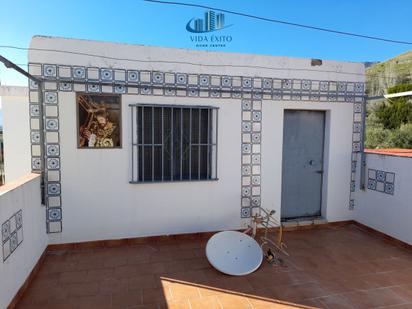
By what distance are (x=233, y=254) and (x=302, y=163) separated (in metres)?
1.88

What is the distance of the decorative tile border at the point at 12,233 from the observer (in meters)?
2.06

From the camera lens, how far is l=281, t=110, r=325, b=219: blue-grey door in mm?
4074

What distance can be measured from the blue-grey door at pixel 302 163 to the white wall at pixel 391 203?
2.13 ft

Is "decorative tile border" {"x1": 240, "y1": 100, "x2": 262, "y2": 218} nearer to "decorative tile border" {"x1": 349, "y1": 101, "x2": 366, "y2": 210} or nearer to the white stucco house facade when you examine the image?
the white stucco house facade

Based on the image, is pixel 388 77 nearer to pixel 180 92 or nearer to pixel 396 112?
pixel 396 112

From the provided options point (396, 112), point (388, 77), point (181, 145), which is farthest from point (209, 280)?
point (388, 77)

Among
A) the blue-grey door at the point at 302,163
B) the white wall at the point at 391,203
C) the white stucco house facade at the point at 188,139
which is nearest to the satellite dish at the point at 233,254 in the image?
the white stucco house facade at the point at 188,139

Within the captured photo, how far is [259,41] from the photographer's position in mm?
6262

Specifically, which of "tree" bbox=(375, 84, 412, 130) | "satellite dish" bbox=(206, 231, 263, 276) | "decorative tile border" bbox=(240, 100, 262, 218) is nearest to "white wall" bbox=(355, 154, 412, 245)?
"decorative tile border" bbox=(240, 100, 262, 218)

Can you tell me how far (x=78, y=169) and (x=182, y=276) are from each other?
1.70 meters

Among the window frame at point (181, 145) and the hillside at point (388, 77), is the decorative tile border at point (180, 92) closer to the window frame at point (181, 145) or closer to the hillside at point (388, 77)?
the window frame at point (181, 145)

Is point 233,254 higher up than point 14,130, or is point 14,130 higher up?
point 14,130

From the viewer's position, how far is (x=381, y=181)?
3834 mm

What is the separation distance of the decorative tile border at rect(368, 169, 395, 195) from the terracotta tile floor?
0.75 metres
